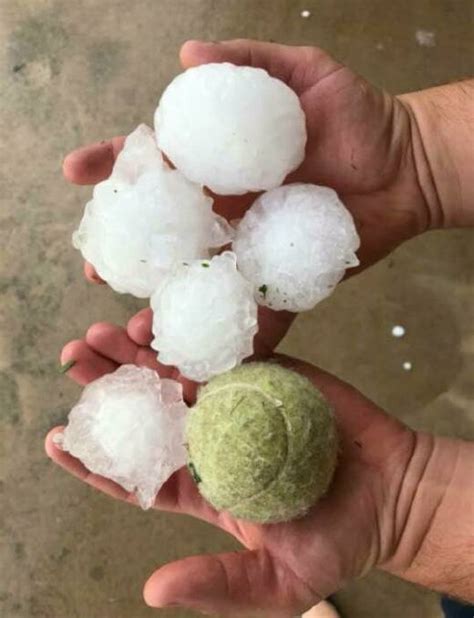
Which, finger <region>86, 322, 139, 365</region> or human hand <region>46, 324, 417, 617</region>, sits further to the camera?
finger <region>86, 322, 139, 365</region>

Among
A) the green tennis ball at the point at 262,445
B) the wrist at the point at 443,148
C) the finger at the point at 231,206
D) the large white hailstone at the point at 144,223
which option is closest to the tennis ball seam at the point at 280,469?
the green tennis ball at the point at 262,445

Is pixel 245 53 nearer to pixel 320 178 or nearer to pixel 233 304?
pixel 320 178

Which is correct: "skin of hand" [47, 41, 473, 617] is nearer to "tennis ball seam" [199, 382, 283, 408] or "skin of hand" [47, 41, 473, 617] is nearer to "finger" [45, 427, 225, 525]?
"finger" [45, 427, 225, 525]

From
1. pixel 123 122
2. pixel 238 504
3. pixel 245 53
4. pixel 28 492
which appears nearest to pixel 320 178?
pixel 245 53

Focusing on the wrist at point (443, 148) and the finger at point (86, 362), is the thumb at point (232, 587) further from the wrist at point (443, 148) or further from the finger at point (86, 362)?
the wrist at point (443, 148)

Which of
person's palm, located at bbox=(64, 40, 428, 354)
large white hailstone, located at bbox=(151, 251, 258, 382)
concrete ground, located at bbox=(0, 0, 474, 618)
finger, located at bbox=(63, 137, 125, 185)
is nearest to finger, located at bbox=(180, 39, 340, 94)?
person's palm, located at bbox=(64, 40, 428, 354)

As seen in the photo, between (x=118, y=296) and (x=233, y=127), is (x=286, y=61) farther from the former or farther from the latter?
(x=118, y=296)
